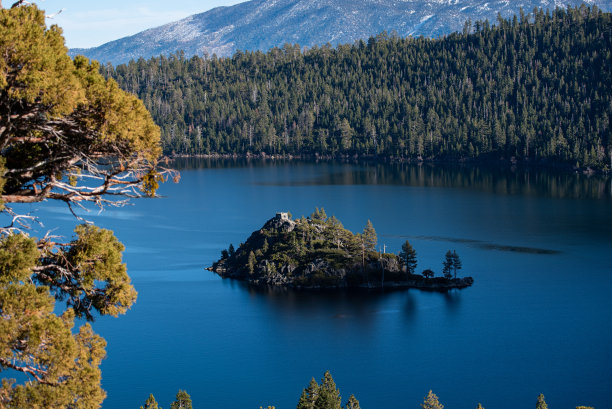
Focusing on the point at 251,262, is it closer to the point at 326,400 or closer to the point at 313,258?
the point at 313,258

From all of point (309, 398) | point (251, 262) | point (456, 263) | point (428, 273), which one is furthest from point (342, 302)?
point (309, 398)

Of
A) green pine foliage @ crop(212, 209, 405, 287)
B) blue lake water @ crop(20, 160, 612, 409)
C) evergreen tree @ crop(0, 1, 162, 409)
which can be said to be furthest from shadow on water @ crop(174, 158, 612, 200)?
evergreen tree @ crop(0, 1, 162, 409)

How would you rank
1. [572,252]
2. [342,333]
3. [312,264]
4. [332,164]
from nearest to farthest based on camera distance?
[342,333] < [312,264] < [572,252] < [332,164]

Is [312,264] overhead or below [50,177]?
below

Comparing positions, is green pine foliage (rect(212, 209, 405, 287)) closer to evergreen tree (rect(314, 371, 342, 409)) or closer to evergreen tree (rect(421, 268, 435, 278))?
evergreen tree (rect(421, 268, 435, 278))

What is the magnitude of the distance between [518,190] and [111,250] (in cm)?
12723

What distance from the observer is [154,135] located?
1243 centimetres

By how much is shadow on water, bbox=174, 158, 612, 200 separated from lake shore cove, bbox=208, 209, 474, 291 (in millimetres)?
60735

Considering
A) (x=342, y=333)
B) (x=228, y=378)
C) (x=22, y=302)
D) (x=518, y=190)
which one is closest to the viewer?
(x=22, y=302)

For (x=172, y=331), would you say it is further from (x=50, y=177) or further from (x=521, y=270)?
(x=50, y=177)

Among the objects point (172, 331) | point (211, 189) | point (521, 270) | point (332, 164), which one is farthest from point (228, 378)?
point (332, 164)

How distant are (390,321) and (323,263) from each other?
13188 millimetres

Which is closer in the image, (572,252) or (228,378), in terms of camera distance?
(228,378)

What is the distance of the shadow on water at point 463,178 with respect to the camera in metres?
132
